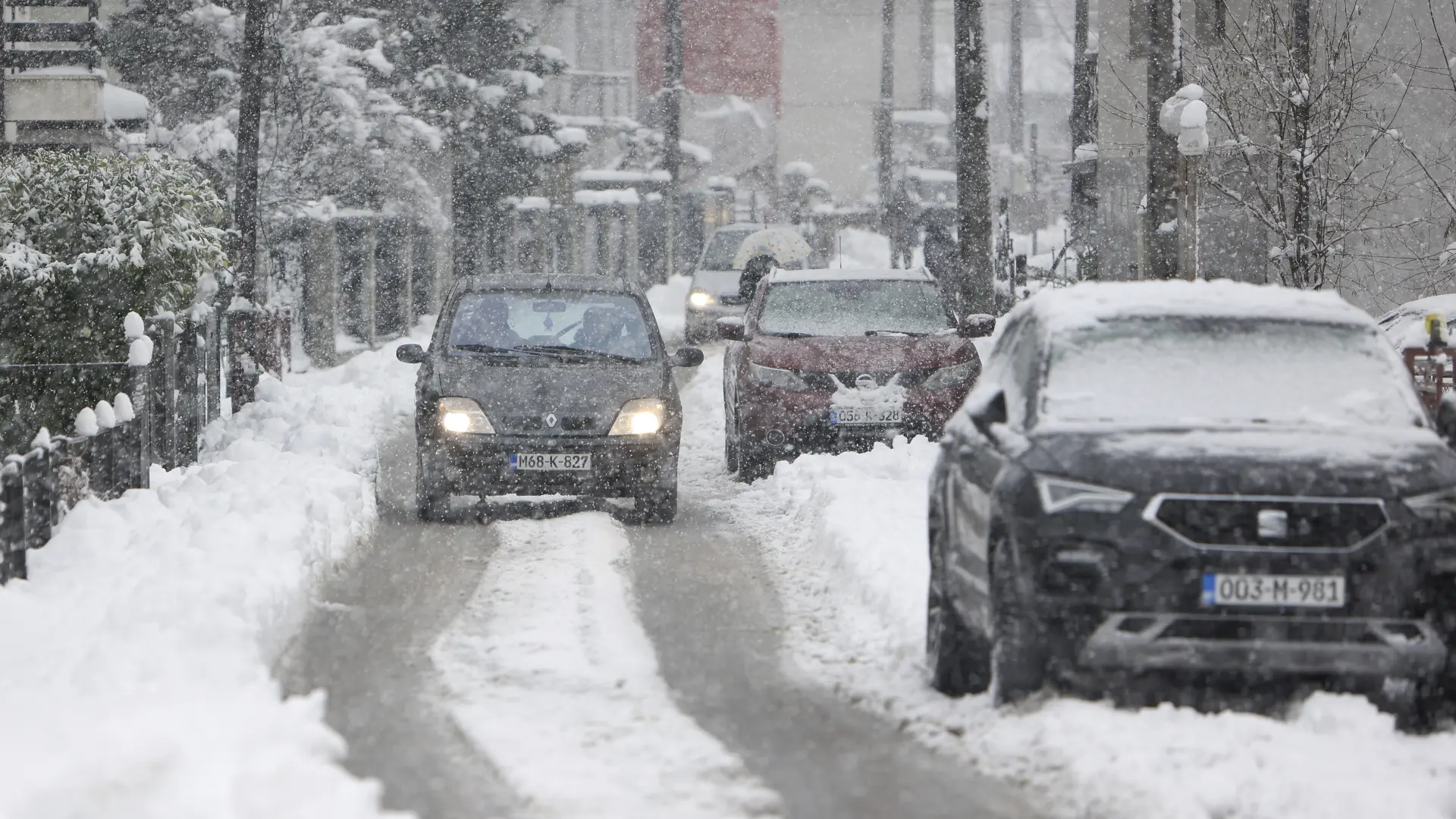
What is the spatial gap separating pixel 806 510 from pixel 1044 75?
87.9 metres

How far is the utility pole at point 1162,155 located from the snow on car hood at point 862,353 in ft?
13.7

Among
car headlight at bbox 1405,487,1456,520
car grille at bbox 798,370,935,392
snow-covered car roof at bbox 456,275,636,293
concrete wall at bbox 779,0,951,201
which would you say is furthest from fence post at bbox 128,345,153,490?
concrete wall at bbox 779,0,951,201

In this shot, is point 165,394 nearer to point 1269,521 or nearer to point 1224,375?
point 1224,375

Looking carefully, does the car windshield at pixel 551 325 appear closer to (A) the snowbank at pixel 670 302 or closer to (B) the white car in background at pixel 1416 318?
(B) the white car in background at pixel 1416 318

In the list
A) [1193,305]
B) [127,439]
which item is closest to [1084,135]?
[127,439]

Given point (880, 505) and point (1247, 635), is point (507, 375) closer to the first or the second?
point (880, 505)

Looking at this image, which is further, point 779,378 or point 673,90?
point 673,90

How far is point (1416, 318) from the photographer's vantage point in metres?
19.9

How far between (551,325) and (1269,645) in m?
7.98

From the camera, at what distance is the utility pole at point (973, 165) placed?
22.1 meters

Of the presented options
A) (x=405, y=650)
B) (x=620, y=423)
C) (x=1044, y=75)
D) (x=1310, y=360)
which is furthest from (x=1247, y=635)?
(x=1044, y=75)

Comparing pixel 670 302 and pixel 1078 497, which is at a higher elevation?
pixel 1078 497

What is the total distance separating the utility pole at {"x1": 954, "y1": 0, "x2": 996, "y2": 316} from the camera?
22078 mm

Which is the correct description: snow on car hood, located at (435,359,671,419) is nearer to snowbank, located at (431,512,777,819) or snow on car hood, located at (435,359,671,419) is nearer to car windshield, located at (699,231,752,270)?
snowbank, located at (431,512,777,819)
